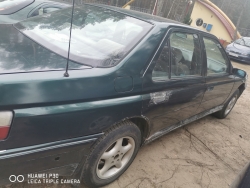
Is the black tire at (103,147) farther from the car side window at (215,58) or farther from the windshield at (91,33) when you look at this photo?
the car side window at (215,58)

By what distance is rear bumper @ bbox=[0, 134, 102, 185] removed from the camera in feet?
4.39

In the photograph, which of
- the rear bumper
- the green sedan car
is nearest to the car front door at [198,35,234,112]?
the rear bumper

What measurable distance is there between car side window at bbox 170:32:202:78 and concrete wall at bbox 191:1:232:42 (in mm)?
16806

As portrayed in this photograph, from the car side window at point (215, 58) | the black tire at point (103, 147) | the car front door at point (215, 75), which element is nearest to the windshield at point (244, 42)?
the car front door at point (215, 75)

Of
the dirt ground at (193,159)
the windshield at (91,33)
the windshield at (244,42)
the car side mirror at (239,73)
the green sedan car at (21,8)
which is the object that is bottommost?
the dirt ground at (193,159)

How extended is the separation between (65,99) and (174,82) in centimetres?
123

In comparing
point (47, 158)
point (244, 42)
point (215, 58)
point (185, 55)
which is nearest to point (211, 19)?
point (244, 42)

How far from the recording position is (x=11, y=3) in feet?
15.3

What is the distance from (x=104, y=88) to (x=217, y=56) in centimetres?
224

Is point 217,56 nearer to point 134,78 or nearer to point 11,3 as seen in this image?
point 134,78

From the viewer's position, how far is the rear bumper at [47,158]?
4.39ft

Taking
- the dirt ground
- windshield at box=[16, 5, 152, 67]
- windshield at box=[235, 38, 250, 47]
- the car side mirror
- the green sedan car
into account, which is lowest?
the dirt ground

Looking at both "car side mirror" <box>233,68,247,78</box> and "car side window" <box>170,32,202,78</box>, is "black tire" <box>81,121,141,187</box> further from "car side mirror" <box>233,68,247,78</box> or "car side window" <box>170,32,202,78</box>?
"car side mirror" <box>233,68,247,78</box>

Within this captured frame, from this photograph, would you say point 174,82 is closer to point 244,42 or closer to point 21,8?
point 21,8
